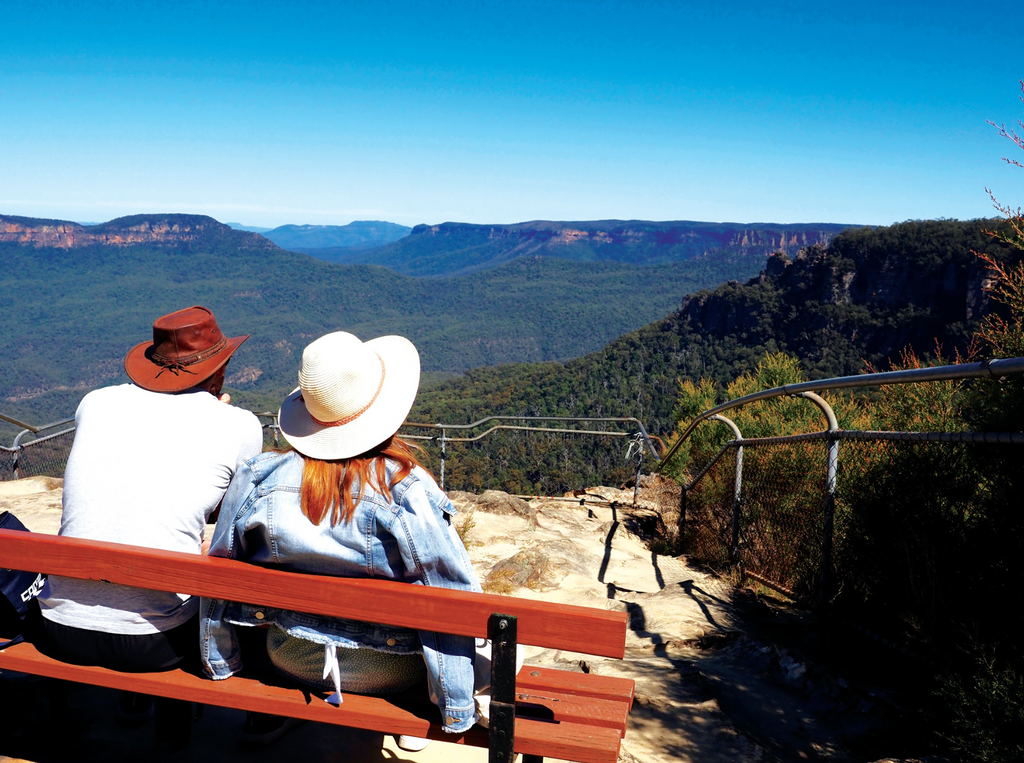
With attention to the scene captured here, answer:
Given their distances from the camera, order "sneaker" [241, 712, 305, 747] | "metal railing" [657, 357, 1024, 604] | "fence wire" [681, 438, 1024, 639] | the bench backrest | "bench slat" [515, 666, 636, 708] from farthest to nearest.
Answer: "metal railing" [657, 357, 1024, 604] < "fence wire" [681, 438, 1024, 639] < "sneaker" [241, 712, 305, 747] < "bench slat" [515, 666, 636, 708] < the bench backrest

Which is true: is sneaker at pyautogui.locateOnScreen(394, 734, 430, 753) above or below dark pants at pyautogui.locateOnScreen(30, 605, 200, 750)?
below

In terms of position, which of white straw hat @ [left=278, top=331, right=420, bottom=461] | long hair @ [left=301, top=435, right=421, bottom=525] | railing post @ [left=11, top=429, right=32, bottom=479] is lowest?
railing post @ [left=11, top=429, right=32, bottom=479]

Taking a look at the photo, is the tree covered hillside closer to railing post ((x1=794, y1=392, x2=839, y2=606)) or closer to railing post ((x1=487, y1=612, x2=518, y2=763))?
railing post ((x1=794, y1=392, x2=839, y2=606))

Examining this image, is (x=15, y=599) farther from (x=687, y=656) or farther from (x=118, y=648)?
(x=687, y=656)

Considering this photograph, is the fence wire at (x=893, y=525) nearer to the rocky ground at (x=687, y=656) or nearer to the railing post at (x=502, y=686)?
the rocky ground at (x=687, y=656)

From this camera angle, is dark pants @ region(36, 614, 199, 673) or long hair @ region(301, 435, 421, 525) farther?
dark pants @ region(36, 614, 199, 673)

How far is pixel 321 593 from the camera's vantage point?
1.81 metres

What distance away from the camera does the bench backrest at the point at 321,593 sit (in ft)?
5.52

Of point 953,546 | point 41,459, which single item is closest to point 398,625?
point 953,546

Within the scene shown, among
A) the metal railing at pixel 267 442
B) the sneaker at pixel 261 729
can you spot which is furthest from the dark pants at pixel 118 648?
the metal railing at pixel 267 442

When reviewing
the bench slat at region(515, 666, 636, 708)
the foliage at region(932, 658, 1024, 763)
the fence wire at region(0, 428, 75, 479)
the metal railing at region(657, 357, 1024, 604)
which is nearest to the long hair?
the bench slat at region(515, 666, 636, 708)

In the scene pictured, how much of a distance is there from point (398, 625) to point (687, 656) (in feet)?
7.86

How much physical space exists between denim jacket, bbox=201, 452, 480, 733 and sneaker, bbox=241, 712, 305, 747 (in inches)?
25.6

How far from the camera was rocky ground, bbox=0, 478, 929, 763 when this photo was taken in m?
2.62
